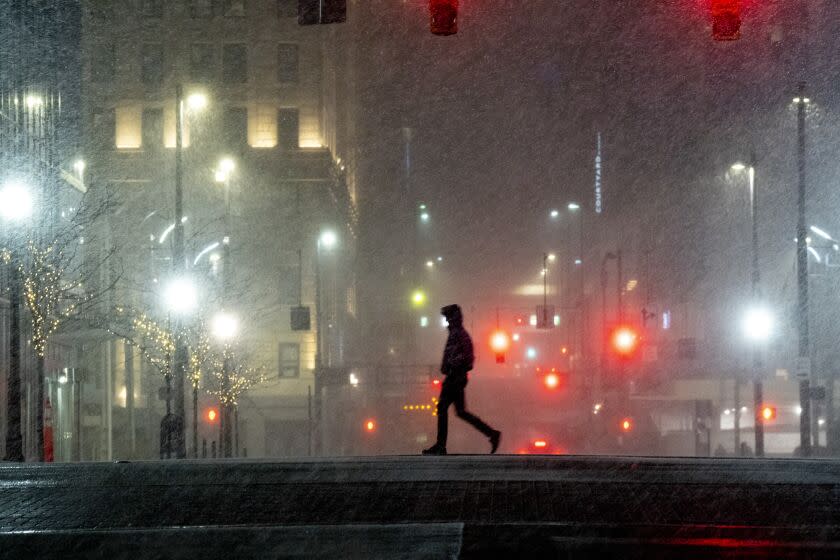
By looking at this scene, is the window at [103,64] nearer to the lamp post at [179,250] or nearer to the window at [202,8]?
the window at [202,8]

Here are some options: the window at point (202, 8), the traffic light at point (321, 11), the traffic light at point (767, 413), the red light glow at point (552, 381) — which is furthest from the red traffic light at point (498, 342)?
the window at point (202, 8)

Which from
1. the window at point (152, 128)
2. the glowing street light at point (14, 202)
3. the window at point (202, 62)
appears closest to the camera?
the glowing street light at point (14, 202)

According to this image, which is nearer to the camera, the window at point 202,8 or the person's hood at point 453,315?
the person's hood at point 453,315

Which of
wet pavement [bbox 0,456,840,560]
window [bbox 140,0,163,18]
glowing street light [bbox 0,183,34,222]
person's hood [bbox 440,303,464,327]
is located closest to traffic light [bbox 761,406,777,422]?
glowing street light [bbox 0,183,34,222]

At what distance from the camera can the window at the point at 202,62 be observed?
76312 millimetres

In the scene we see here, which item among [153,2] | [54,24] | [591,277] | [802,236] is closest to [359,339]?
[591,277]

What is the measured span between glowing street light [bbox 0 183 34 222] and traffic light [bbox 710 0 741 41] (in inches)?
721

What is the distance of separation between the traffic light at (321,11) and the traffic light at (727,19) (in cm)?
392

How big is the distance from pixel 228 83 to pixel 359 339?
114 feet

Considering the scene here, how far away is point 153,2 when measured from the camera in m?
76.6

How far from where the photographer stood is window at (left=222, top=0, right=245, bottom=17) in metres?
76.9

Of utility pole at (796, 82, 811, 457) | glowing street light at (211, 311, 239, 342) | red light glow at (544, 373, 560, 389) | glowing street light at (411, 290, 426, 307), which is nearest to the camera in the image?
utility pole at (796, 82, 811, 457)

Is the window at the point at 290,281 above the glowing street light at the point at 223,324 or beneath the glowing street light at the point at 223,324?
above

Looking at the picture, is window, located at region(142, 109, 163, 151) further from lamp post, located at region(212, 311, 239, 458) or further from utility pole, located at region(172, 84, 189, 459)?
utility pole, located at region(172, 84, 189, 459)
